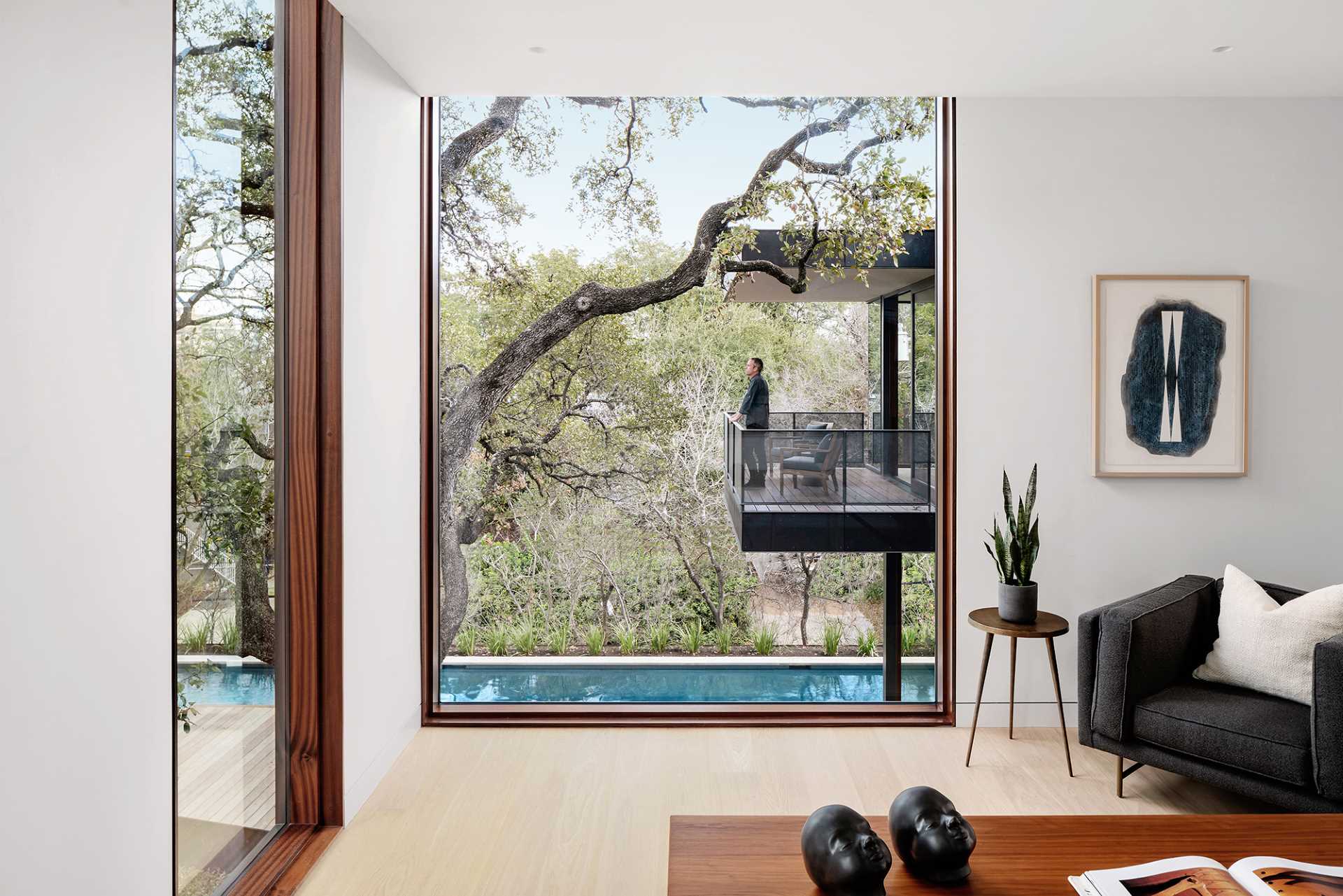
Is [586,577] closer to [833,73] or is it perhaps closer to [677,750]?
[677,750]

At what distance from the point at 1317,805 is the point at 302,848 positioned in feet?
9.89

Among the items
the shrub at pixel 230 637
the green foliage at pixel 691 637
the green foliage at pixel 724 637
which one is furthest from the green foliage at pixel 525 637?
the shrub at pixel 230 637

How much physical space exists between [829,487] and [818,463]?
12 centimetres

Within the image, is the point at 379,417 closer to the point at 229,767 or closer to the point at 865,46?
the point at 229,767

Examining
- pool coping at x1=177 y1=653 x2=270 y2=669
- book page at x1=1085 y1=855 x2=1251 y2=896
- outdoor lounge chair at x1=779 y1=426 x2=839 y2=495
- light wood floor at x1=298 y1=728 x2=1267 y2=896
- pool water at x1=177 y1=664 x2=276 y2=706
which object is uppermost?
outdoor lounge chair at x1=779 y1=426 x2=839 y2=495

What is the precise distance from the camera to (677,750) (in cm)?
321

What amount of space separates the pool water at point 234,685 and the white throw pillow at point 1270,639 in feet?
10.2

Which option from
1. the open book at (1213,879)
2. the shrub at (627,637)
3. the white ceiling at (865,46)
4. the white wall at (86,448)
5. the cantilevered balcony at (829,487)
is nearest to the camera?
the white wall at (86,448)

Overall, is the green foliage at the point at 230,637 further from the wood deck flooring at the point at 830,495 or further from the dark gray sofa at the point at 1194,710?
the dark gray sofa at the point at 1194,710

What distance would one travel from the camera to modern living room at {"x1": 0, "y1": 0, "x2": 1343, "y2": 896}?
5.06ft

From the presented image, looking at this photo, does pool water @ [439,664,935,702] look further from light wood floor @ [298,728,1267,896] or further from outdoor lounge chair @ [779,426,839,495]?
outdoor lounge chair @ [779,426,839,495]

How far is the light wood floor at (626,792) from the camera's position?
7.75ft

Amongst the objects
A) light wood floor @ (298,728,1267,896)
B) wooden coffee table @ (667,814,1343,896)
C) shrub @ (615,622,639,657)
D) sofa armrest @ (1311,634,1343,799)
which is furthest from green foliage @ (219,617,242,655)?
sofa armrest @ (1311,634,1343,799)

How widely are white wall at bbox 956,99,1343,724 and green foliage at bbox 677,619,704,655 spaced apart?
125 centimetres
